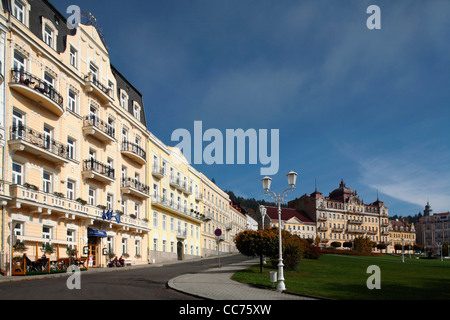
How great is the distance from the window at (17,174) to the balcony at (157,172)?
62.7ft

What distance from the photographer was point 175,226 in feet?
155

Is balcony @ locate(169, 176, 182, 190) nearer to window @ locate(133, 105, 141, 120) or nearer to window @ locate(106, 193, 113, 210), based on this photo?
window @ locate(133, 105, 141, 120)

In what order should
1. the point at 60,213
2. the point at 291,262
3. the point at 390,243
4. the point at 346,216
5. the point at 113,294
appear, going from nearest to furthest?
the point at 113,294 → the point at 60,213 → the point at 291,262 → the point at 346,216 → the point at 390,243

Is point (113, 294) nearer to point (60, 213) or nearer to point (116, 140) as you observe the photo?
point (60, 213)

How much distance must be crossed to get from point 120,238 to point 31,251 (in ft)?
36.4

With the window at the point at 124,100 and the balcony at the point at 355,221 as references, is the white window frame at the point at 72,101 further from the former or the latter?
the balcony at the point at 355,221

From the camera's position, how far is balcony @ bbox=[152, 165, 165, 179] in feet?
136

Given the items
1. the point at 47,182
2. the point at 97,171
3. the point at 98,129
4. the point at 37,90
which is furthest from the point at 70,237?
the point at 37,90

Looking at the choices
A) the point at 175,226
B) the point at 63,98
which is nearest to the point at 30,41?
the point at 63,98

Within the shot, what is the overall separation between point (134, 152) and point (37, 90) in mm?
13117

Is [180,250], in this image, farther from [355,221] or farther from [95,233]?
[355,221]

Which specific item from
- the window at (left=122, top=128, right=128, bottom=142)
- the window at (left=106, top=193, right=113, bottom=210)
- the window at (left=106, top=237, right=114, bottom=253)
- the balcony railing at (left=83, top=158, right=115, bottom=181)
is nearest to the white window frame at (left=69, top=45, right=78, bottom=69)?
the balcony railing at (left=83, top=158, right=115, bottom=181)

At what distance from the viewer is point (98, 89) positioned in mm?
30156

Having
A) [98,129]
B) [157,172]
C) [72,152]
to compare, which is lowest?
[157,172]
